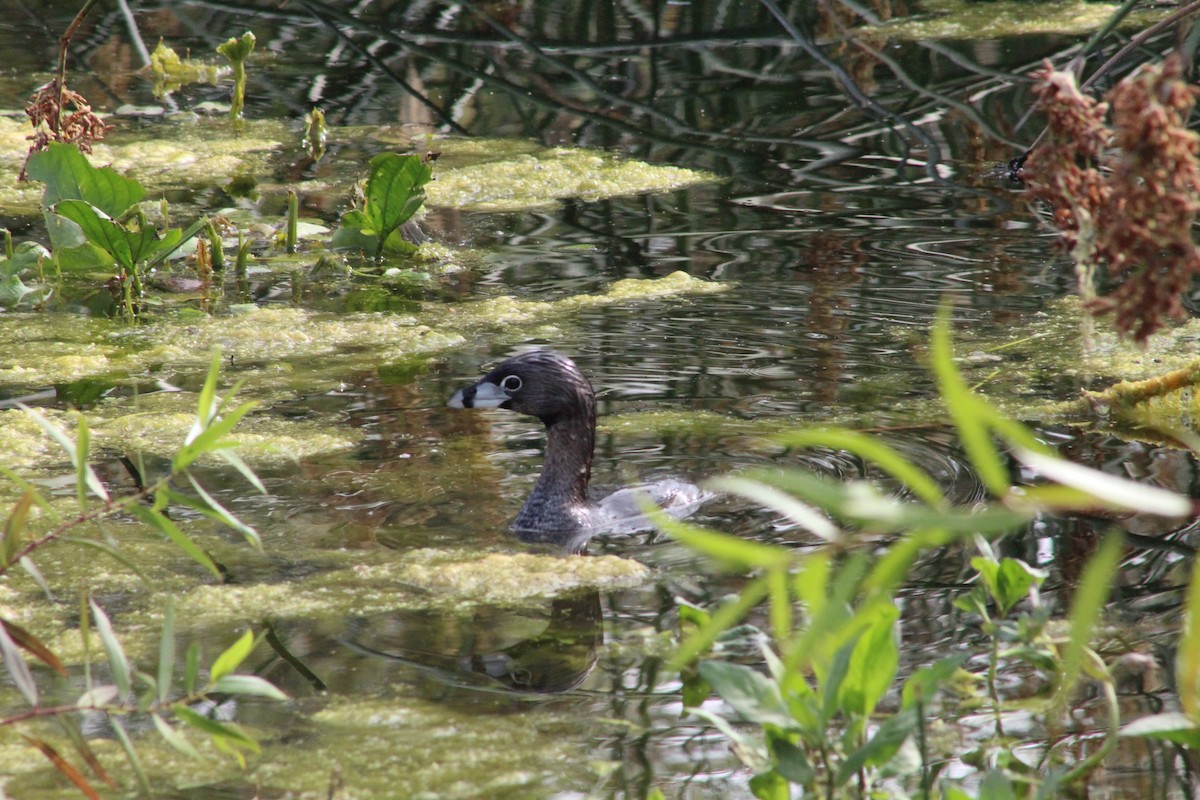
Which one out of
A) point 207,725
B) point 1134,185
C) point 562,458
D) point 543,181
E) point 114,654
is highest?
point 1134,185

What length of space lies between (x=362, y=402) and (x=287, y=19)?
254 inches

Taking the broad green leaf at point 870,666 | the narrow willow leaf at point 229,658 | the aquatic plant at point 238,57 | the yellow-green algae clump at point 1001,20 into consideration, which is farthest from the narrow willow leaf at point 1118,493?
the yellow-green algae clump at point 1001,20

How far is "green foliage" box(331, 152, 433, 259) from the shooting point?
6133 millimetres

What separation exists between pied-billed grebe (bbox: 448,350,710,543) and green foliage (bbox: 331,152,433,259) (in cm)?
208

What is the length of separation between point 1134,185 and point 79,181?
467 centimetres

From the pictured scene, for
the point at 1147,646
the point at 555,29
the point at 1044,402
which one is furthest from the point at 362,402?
the point at 555,29

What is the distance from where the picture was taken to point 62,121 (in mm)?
5406

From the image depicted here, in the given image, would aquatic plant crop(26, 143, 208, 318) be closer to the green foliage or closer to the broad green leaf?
the green foliage

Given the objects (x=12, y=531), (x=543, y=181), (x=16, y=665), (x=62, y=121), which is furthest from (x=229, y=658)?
(x=543, y=181)

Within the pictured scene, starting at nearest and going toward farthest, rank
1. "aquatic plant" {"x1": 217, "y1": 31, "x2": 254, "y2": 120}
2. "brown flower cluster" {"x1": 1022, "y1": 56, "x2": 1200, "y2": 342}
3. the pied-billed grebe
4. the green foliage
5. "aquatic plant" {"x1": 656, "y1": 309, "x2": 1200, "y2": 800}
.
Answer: "aquatic plant" {"x1": 656, "y1": 309, "x2": 1200, "y2": 800} → "brown flower cluster" {"x1": 1022, "y1": 56, "x2": 1200, "y2": 342} → the pied-billed grebe → the green foliage → "aquatic plant" {"x1": 217, "y1": 31, "x2": 254, "y2": 120}

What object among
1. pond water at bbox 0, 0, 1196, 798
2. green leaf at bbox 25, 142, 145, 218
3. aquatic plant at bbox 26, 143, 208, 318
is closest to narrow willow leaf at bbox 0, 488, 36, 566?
pond water at bbox 0, 0, 1196, 798

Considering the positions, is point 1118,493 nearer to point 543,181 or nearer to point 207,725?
point 207,725

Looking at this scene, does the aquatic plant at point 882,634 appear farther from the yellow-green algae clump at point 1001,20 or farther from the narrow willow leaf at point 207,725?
the yellow-green algae clump at point 1001,20

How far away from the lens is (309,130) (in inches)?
302
